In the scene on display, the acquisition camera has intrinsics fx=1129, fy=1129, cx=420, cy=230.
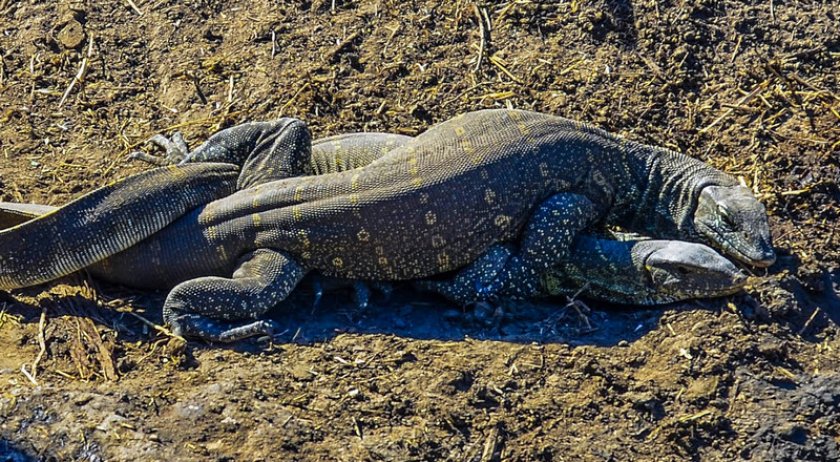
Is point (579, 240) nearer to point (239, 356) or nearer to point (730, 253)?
point (730, 253)

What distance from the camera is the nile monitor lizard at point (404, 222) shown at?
28.0 ft

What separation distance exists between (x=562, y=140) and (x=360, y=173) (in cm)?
165

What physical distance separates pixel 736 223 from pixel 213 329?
4.14m

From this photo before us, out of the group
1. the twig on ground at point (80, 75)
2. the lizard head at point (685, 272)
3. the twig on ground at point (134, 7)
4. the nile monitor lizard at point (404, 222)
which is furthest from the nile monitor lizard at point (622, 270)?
the twig on ground at point (134, 7)

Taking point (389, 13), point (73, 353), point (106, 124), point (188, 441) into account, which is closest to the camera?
point (188, 441)

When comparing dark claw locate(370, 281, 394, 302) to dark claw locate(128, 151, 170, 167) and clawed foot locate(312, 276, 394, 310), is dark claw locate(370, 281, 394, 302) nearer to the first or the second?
clawed foot locate(312, 276, 394, 310)

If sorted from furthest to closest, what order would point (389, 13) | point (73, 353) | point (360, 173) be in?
point (389, 13) < point (360, 173) < point (73, 353)

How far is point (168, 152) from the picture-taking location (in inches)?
396

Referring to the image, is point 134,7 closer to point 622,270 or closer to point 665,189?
point 665,189

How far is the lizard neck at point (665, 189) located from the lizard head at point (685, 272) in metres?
0.56

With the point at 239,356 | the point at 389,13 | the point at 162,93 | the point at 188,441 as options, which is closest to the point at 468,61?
the point at 389,13

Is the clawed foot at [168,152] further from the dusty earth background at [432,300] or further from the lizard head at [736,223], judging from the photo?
the lizard head at [736,223]

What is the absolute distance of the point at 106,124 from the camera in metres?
10.6

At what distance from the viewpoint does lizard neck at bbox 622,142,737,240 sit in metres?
9.36
